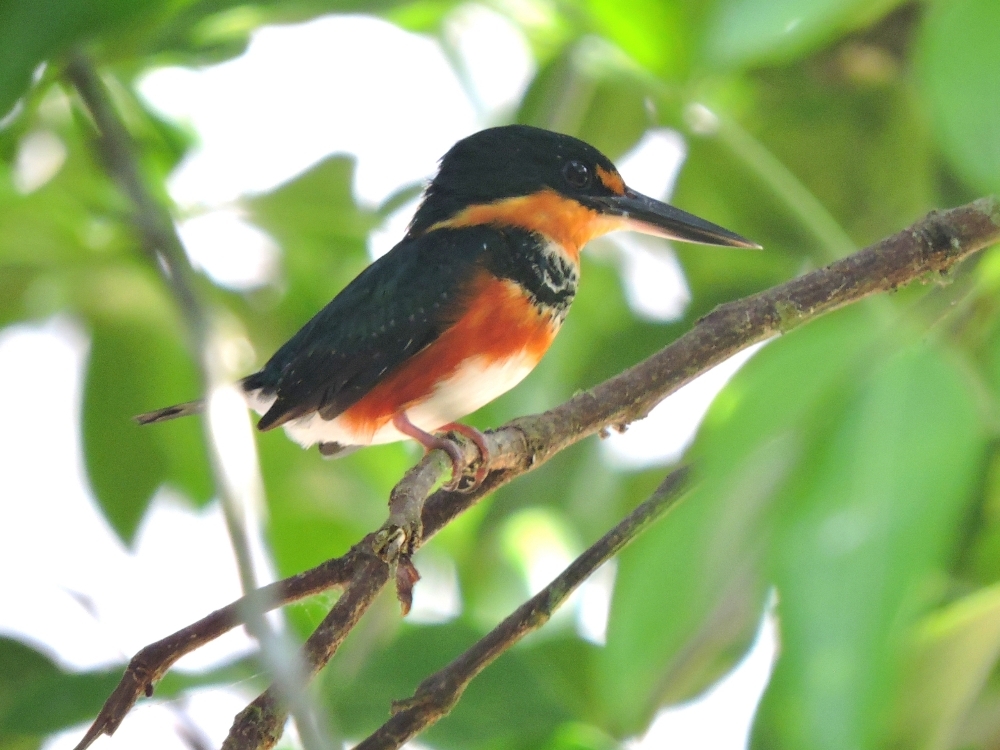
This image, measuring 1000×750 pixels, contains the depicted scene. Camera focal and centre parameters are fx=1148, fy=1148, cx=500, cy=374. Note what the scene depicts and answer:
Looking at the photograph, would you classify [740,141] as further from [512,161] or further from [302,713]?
[302,713]

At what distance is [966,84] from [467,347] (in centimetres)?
143

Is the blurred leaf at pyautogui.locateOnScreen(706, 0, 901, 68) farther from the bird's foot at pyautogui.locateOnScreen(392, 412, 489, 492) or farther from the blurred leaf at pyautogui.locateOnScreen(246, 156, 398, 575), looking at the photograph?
the blurred leaf at pyautogui.locateOnScreen(246, 156, 398, 575)

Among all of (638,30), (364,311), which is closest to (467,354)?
(364,311)

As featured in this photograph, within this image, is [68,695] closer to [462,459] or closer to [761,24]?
[462,459]

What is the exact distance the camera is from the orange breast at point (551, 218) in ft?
7.72

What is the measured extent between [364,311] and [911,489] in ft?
5.36

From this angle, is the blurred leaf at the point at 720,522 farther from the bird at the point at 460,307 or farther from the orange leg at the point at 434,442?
the bird at the point at 460,307

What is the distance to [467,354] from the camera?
2.09 m

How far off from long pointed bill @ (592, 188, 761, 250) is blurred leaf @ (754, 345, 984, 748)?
130 centimetres

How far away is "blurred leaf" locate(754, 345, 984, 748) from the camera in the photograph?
600 millimetres

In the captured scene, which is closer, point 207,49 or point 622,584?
point 622,584

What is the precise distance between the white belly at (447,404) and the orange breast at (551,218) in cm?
34

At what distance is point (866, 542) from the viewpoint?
634 mm

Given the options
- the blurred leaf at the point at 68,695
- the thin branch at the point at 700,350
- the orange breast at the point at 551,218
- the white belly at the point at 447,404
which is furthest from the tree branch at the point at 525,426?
the orange breast at the point at 551,218
